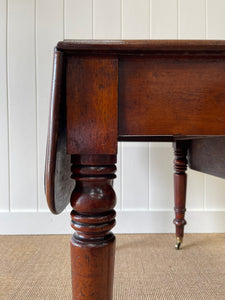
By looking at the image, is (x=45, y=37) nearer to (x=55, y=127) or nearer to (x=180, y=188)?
(x=180, y=188)

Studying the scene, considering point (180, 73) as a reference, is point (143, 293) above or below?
below

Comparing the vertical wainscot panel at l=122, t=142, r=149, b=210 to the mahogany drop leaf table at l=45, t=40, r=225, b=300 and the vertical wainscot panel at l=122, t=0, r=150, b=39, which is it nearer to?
the vertical wainscot panel at l=122, t=0, r=150, b=39

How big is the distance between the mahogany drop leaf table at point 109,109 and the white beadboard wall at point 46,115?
1076mm

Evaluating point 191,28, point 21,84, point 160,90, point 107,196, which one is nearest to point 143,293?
point 107,196

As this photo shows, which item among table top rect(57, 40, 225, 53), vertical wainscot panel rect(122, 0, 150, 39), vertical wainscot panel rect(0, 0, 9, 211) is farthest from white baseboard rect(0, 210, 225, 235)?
table top rect(57, 40, 225, 53)

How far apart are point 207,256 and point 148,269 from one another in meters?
0.32

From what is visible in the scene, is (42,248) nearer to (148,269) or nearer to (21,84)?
(148,269)

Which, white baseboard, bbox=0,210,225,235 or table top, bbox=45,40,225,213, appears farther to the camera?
white baseboard, bbox=0,210,225,235

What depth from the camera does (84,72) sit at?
50 centimetres

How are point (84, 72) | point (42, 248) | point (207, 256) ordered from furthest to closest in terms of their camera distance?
point (42, 248) < point (207, 256) < point (84, 72)

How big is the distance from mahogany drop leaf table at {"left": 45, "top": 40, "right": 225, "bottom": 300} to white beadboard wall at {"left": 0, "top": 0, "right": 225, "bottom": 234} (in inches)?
42.4

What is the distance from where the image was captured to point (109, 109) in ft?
1.66

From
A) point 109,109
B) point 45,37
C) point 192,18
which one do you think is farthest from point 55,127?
point 192,18

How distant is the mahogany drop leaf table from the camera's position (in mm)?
500
